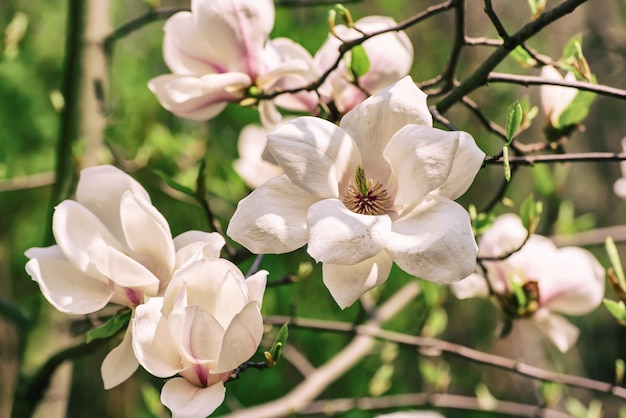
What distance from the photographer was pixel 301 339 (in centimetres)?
129

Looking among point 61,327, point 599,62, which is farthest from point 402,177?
point 599,62

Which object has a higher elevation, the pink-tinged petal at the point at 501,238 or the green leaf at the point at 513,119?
the green leaf at the point at 513,119

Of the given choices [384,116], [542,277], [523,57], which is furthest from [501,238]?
[384,116]

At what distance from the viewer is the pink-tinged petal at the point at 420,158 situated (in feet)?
1.20

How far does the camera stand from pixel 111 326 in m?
0.43

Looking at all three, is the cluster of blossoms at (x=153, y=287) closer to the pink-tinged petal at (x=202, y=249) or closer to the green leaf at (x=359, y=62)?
the pink-tinged petal at (x=202, y=249)

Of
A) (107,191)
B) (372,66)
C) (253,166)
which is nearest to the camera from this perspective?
(107,191)

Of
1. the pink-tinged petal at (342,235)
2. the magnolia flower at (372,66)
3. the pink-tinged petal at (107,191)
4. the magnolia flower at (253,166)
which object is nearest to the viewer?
the pink-tinged petal at (342,235)

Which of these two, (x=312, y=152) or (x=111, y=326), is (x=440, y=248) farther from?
(x=111, y=326)

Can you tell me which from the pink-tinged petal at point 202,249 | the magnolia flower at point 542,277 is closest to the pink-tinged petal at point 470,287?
the magnolia flower at point 542,277

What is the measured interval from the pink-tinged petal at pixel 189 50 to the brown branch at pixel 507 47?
7.0 inches

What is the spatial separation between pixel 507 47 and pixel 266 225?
19 centimetres

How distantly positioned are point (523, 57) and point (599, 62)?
6.32 feet

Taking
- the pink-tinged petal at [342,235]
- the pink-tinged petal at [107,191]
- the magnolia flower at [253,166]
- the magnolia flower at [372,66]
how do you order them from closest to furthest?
the pink-tinged petal at [342,235] < the pink-tinged petal at [107,191] < the magnolia flower at [372,66] < the magnolia flower at [253,166]
